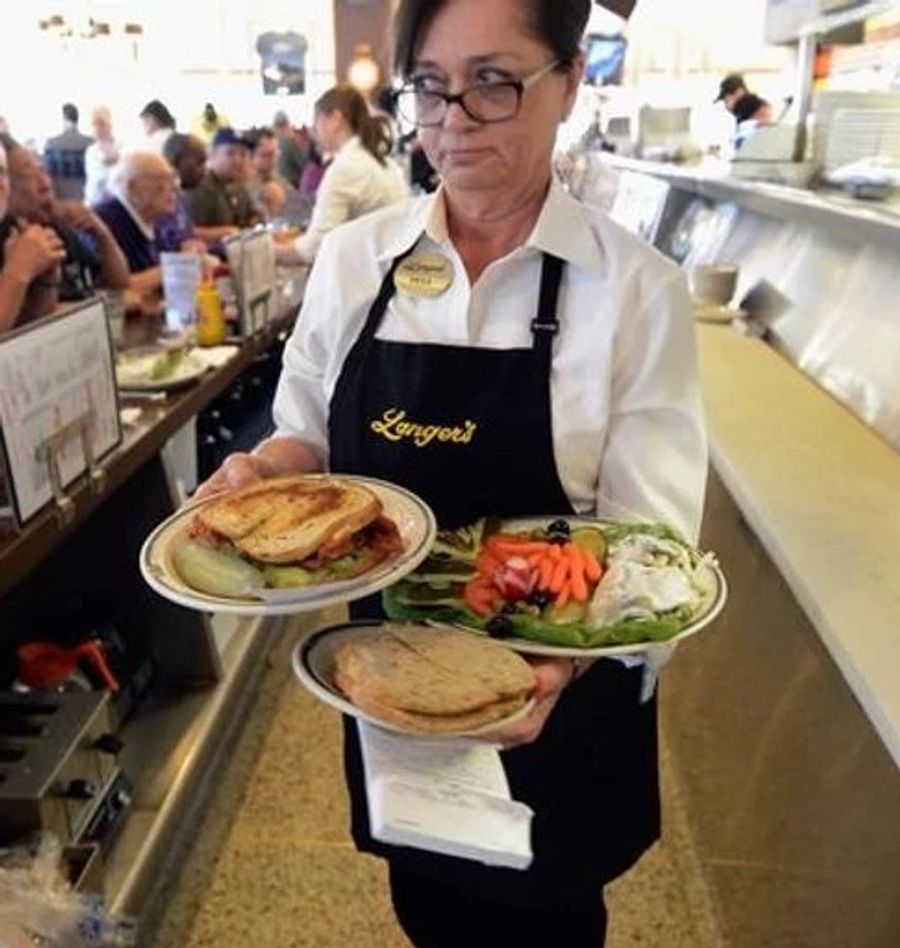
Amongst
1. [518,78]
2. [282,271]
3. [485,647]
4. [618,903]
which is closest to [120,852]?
[618,903]

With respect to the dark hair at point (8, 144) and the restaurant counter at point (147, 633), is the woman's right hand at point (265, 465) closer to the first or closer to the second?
the restaurant counter at point (147, 633)

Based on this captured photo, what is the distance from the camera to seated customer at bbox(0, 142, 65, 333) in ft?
7.81

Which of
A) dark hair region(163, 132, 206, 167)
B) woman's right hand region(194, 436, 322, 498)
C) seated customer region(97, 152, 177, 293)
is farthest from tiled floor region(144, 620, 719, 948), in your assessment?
dark hair region(163, 132, 206, 167)

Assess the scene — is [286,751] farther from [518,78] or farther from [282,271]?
[282,271]

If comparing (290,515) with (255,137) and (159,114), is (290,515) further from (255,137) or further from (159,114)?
(159,114)

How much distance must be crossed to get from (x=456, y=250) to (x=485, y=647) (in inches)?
21.1

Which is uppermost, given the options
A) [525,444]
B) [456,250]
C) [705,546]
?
[456,250]

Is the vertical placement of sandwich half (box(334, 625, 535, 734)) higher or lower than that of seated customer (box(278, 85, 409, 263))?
lower

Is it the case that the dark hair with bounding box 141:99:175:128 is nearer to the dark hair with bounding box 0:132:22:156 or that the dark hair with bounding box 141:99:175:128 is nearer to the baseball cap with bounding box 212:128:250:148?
the baseball cap with bounding box 212:128:250:148

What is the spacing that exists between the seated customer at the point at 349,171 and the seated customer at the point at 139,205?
0.57 m

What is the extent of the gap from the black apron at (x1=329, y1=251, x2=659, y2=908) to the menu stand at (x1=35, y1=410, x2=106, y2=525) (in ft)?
1.64

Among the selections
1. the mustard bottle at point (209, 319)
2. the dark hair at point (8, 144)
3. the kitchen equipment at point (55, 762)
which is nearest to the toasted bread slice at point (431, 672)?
the kitchen equipment at point (55, 762)

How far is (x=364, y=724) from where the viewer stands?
933mm

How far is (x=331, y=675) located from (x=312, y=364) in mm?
528
